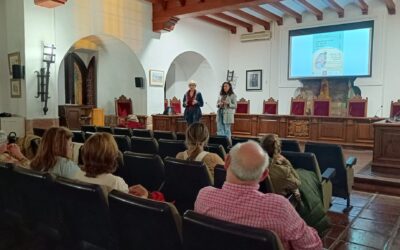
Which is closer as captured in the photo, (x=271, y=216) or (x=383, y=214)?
(x=271, y=216)

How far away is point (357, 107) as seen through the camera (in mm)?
7746

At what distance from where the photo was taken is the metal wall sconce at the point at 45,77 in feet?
20.1

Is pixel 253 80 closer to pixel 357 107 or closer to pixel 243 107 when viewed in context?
pixel 243 107

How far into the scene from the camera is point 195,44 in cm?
980

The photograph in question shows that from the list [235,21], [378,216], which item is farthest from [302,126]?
[378,216]

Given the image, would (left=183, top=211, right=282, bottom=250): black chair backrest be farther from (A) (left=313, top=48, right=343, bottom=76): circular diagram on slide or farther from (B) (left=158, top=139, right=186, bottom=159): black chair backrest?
(A) (left=313, top=48, right=343, bottom=76): circular diagram on slide

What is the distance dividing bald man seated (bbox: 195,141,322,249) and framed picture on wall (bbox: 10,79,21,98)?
5.81 metres

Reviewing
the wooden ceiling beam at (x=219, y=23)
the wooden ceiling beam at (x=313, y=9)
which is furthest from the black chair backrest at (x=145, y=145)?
the wooden ceiling beam at (x=219, y=23)

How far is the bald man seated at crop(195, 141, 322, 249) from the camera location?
1277 millimetres

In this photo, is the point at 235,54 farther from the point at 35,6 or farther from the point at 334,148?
the point at 334,148

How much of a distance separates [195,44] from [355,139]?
511cm

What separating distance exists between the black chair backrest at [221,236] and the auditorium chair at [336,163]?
2.45 m

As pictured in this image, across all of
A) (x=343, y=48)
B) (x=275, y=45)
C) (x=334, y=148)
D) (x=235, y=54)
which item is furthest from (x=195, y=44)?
(x=334, y=148)

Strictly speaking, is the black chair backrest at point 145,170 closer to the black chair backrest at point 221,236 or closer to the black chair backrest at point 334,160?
the black chair backrest at point 221,236
